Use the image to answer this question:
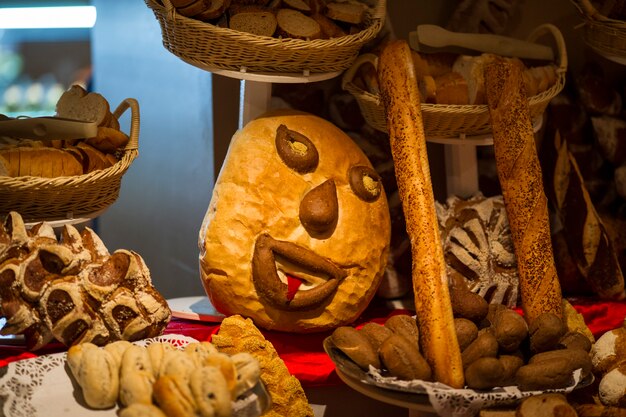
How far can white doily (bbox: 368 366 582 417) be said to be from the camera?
187cm

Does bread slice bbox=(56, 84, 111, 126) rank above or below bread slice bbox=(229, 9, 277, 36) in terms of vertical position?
below

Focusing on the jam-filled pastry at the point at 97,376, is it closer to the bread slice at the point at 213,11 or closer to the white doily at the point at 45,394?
the white doily at the point at 45,394

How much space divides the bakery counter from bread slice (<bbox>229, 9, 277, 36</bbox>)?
2.82ft

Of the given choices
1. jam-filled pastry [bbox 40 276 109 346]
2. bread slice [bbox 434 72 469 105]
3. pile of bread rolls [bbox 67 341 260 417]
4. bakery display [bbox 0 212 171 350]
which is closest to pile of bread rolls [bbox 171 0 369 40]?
bread slice [bbox 434 72 469 105]

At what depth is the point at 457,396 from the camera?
1.87 m

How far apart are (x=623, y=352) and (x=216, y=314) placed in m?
1.19

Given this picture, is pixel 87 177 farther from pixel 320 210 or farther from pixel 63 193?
pixel 320 210

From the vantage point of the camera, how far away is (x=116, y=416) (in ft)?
5.68

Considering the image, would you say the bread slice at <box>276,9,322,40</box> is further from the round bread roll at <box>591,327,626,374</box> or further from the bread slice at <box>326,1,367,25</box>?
the round bread roll at <box>591,327,626,374</box>

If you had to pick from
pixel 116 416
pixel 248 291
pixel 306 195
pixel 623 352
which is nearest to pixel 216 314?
pixel 248 291

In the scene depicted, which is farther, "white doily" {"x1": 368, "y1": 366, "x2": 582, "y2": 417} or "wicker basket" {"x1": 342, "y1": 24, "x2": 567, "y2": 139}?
"wicker basket" {"x1": 342, "y1": 24, "x2": 567, "y2": 139}

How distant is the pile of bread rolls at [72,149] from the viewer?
2.25 metres

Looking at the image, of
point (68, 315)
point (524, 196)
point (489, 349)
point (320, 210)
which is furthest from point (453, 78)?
point (68, 315)

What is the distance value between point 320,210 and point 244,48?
49 cm
